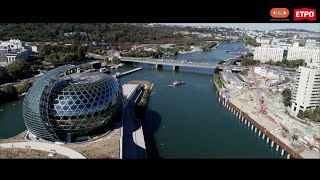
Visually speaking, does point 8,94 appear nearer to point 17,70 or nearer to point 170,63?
point 17,70

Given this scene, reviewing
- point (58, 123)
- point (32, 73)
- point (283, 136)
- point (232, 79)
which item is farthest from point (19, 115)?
point (232, 79)

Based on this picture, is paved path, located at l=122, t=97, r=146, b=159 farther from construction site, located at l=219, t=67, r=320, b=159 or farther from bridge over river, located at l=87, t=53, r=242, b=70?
bridge over river, located at l=87, t=53, r=242, b=70

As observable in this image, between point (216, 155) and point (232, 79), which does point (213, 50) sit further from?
point (216, 155)

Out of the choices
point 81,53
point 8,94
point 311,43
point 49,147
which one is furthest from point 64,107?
point 311,43
